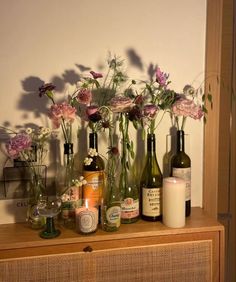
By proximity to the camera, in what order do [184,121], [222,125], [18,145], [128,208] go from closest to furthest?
1. [18,145]
2. [128,208]
3. [184,121]
4. [222,125]

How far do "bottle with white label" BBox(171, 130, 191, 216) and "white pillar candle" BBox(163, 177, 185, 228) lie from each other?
0.08 metres

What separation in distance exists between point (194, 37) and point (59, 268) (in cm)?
96

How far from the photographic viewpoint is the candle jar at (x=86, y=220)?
1.00m

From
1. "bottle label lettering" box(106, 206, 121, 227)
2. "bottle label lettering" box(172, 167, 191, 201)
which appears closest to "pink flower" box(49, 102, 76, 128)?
"bottle label lettering" box(106, 206, 121, 227)

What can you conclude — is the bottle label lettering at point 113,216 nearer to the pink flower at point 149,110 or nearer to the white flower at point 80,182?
the white flower at point 80,182

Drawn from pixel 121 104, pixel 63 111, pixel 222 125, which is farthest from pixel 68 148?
pixel 222 125

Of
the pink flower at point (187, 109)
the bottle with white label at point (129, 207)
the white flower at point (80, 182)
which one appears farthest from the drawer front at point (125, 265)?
the pink flower at point (187, 109)

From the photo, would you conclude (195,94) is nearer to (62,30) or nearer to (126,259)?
(62,30)

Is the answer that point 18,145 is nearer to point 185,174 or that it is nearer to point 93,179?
point 93,179

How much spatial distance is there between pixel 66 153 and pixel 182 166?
42 centimetres

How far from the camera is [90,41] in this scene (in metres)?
1.18

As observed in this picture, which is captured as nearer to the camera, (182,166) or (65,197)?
(65,197)

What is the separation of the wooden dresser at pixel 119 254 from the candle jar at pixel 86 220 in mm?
21

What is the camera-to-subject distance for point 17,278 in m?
0.98
